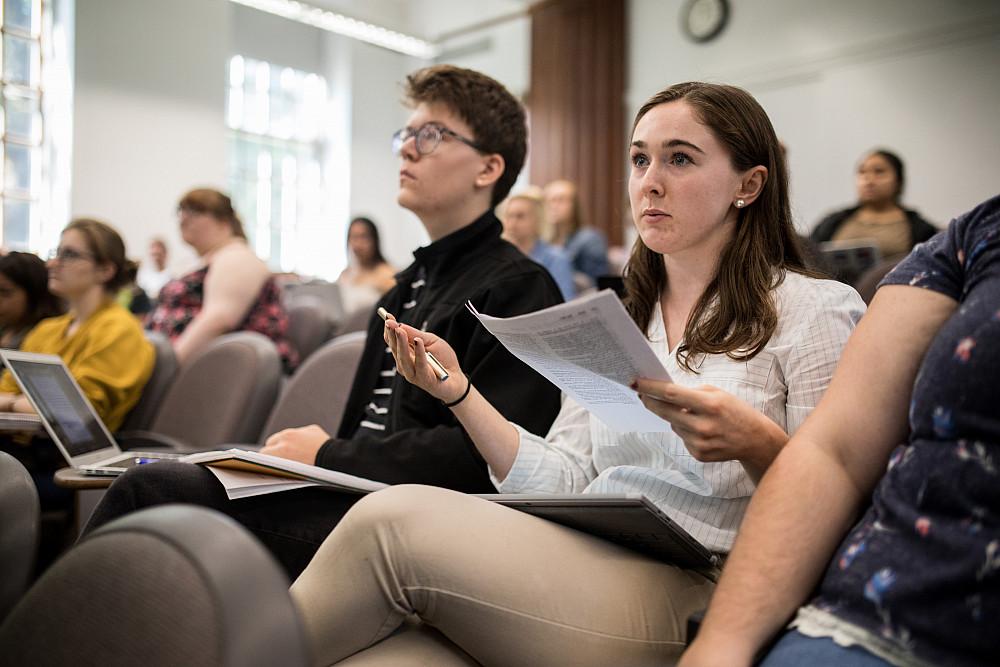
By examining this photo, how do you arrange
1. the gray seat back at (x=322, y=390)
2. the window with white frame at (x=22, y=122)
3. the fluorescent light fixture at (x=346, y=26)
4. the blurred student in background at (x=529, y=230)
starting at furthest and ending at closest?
the fluorescent light fixture at (x=346, y=26), the window with white frame at (x=22, y=122), the blurred student in background at (x=529, y=230), the gray seat back at (x=322, y=390)

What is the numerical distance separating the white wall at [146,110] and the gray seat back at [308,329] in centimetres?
607

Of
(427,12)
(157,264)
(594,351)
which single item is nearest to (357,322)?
(594,351)

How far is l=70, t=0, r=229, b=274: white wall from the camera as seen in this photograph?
30.1 feet

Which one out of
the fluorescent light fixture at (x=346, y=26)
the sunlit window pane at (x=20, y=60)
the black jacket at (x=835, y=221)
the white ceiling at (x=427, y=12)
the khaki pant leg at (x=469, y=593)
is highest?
the white ceiling at (x=427, y=12)

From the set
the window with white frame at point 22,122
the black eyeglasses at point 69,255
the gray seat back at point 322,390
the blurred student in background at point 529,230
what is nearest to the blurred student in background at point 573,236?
the blurred student in background at point 529,230

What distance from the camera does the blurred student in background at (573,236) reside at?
6320 millimetres

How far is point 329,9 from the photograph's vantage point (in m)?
9.55

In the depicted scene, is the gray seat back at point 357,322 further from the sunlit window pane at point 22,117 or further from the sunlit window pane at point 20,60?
the sunlit window pane at point 20,60

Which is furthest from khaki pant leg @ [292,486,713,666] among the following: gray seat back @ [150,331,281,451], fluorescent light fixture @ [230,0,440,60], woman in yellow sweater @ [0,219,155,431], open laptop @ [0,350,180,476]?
fluorescent light fixture @ [230,0,440,60]

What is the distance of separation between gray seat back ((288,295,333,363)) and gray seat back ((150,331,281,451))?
3.40ft

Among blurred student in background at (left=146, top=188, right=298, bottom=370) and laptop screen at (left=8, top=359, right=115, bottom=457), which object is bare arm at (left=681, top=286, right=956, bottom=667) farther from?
blurred student in background at (left=146, top=188, right=298, bottom=370)

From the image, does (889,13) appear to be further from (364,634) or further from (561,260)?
(364,634)

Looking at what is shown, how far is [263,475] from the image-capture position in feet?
4.48

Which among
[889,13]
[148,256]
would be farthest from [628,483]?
[148,256]
